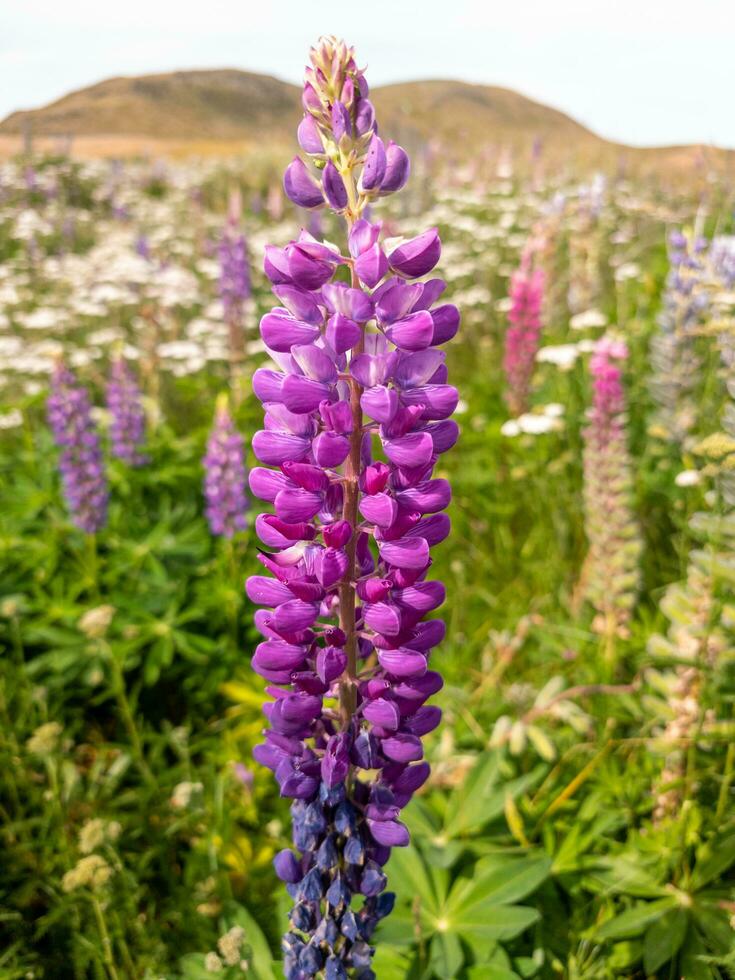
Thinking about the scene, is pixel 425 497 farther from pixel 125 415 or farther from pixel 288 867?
pixel 125 415

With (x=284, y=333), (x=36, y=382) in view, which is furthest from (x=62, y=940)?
(x=36, y=382)

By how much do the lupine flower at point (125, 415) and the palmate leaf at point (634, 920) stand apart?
3.09 m

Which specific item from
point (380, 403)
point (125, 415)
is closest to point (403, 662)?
point (380, 403)

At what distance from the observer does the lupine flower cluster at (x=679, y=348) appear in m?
3.71

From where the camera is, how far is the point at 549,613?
11.7ft

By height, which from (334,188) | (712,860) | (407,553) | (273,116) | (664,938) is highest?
(273,116)

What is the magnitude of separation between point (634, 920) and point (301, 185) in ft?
5.93

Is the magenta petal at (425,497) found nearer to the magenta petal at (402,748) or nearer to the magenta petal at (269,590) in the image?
the magenta petal at (269,590)

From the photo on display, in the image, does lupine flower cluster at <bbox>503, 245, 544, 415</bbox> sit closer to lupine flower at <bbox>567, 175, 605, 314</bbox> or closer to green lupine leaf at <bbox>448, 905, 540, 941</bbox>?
lupine flower at <bbox>567, 175, 605, 314</bbox>

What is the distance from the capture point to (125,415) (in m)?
4.02

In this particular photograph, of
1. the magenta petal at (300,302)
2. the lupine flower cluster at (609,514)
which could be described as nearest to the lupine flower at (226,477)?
the lupine flower cluster at (609,514)

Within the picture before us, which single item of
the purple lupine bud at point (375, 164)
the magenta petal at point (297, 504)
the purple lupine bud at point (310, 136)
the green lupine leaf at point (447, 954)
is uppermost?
the purple lupine bud at point (310, 136)

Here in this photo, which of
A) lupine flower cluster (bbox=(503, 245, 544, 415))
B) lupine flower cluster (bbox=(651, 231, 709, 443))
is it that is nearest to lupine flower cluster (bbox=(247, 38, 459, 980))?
lupine flower cluster (bbox=(651, 231, 709, 443))

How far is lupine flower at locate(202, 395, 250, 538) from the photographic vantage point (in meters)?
3.36
